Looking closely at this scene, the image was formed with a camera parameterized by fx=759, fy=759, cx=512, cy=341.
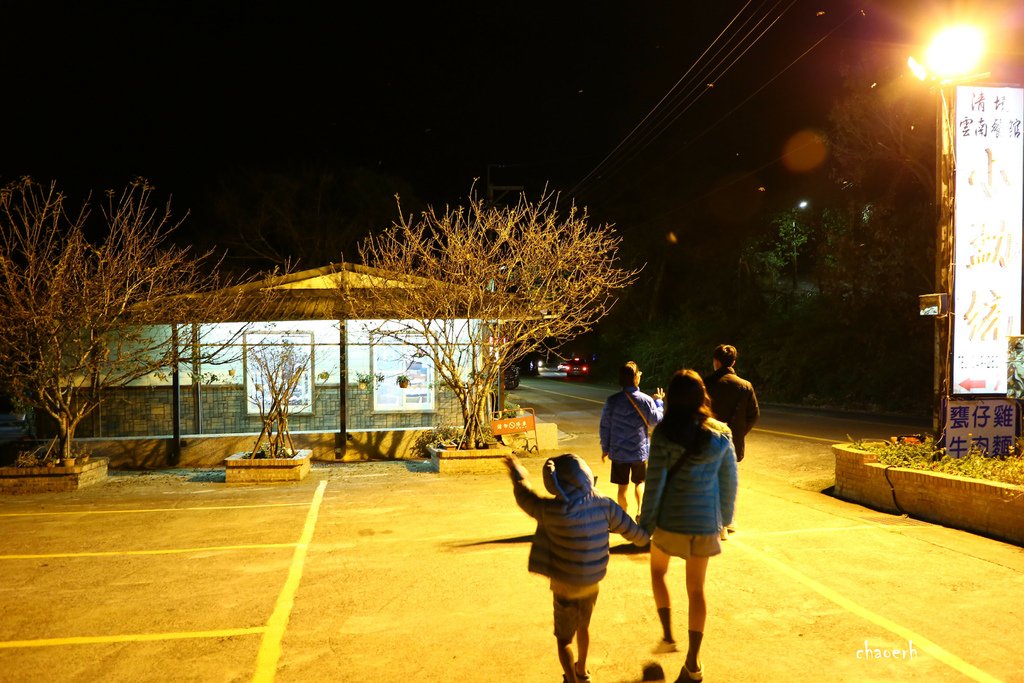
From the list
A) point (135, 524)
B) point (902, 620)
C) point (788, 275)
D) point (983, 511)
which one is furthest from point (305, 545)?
point (788, 275)

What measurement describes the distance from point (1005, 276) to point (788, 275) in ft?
84.1

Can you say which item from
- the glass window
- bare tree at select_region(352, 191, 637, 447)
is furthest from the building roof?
the glass window

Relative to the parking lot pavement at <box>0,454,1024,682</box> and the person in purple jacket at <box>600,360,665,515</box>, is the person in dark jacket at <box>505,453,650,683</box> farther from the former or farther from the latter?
the person in purple jacket at <box>600,360,665,515</box>

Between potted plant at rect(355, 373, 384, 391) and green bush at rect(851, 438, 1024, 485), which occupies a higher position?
potted plant at rect(355, 373, 384, 391)

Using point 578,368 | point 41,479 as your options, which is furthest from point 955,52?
point 578,368

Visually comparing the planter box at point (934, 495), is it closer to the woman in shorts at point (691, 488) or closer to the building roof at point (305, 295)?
the woman in shorts at point (691, 488)

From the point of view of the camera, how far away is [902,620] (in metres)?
5.09

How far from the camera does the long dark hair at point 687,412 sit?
4.31 meters

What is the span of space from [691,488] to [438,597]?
7.87ft

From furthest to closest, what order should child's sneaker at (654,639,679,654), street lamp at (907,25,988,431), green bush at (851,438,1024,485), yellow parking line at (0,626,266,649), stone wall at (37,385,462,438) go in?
stone wall at (37,385,462,438), street lamp at (907,25,988,431), green bush at (851,438,1024,485), yellow parking line at (0,626,266,649), child's sneaker at (654,639,679,654)

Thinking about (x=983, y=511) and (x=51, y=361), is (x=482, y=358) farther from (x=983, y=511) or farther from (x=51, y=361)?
(x=983, y=511)

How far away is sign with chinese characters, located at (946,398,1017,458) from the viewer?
8484 millimetres

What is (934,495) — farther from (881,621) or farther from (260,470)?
(260,470)

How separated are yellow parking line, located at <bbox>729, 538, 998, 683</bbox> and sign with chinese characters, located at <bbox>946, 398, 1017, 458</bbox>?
3.30m
